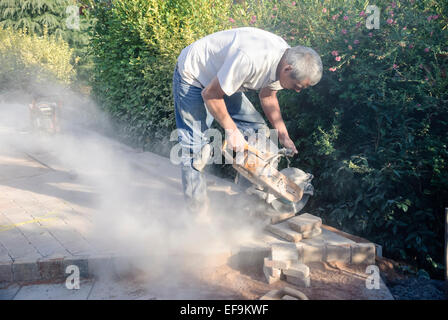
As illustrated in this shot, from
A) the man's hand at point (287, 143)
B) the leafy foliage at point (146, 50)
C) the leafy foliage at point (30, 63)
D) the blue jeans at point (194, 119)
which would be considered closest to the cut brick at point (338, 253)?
the man's hand at point (287, 143)

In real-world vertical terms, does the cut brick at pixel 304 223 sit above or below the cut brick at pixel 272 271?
above

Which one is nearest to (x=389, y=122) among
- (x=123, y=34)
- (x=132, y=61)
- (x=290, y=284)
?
(x=290, y=284)

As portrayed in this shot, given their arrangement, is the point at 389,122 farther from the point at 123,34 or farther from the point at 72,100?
the point at 72,100

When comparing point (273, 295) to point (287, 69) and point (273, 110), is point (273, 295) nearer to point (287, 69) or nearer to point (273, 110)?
point (287, 69)

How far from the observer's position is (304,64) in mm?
2895

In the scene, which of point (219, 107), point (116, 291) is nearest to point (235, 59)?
Answer: point (219, 107)

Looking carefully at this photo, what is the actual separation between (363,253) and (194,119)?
185 centimetres

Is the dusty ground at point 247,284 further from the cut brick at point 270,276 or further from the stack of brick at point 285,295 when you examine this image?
the stack of brick at point 285,295

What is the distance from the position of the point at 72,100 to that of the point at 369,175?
1106cm

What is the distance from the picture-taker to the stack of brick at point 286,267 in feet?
9.64

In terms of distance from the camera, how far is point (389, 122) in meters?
3.56

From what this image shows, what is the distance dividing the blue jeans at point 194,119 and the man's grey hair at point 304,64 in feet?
2.97

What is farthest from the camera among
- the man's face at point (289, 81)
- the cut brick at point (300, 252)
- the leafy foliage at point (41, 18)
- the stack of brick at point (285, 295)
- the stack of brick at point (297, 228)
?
the leafy foliage at point (41, 18)
